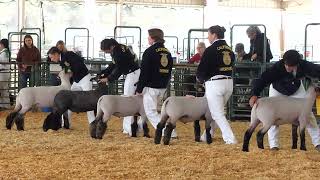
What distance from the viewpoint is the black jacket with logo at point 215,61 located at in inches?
320

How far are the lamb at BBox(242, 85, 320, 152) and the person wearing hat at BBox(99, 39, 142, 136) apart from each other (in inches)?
90.3

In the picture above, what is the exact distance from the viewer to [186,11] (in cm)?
3042

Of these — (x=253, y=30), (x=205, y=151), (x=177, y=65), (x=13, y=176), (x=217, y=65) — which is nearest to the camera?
(x=13, y=176)

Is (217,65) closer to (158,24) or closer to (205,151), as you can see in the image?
(205,151)

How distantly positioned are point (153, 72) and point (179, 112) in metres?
0.74

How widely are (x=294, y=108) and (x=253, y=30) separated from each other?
4.36m

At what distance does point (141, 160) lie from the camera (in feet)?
22.2

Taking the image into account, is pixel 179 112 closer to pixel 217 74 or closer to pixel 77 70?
pixel 217 74

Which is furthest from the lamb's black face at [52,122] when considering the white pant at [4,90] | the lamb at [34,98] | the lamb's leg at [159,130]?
the white pant at [4,90]

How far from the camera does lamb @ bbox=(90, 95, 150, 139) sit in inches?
343

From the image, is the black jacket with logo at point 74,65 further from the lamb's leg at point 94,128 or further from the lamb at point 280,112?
the lamb at point 280,112

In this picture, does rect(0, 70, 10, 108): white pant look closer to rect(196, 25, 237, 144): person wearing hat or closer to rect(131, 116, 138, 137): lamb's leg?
rect(131, 116, 138, 137): lamb's leg

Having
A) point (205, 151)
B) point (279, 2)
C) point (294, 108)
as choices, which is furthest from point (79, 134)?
point (279, 2)

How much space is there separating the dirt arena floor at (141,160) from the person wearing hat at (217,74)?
339 mm
